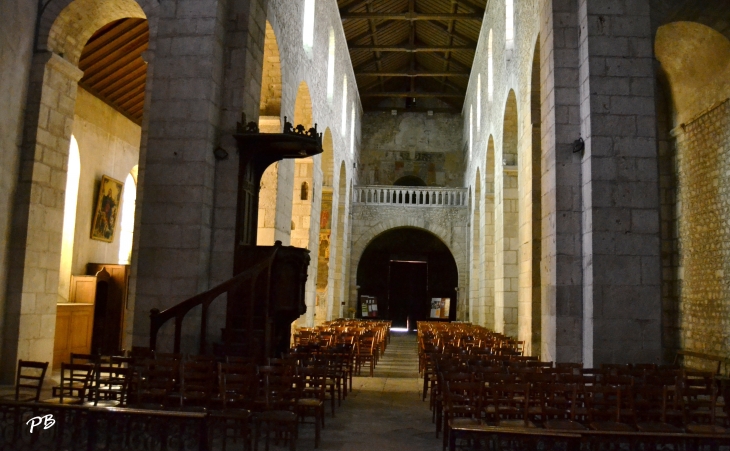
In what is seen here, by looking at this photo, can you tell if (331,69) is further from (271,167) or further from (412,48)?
(271,167)

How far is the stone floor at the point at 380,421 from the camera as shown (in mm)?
5480

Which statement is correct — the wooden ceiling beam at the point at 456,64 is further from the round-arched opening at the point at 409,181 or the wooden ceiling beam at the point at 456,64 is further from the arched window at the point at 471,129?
the round-arched opening at the point at 409,181

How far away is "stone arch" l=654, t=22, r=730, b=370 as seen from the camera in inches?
401

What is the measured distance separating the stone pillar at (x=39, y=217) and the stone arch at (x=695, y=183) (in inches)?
392

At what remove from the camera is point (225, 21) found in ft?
27.6

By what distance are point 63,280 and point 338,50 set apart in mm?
11871

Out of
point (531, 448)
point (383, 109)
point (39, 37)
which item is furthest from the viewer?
point (383, 109)

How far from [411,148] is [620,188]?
22545 millimetres

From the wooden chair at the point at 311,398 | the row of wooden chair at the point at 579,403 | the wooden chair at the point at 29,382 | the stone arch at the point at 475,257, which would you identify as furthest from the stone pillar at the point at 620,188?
the stone arch at the point at 475,257

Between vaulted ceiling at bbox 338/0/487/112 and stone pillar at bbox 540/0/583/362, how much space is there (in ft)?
41.8

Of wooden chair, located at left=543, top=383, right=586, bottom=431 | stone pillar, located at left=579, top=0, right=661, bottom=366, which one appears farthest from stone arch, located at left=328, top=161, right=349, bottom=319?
wooden chair, located at left=543, top=383, right=586, bottom=431

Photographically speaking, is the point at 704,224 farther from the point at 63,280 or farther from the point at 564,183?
the point at 63,280

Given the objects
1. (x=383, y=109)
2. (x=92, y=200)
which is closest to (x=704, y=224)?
(x=92, y=200)

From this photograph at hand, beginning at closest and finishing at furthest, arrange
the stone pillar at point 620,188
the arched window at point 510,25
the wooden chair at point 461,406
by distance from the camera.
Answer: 1. the wooden chair at point 461,406
2. the stone pillar at point 620,188
3. the arched window at point 510,25
